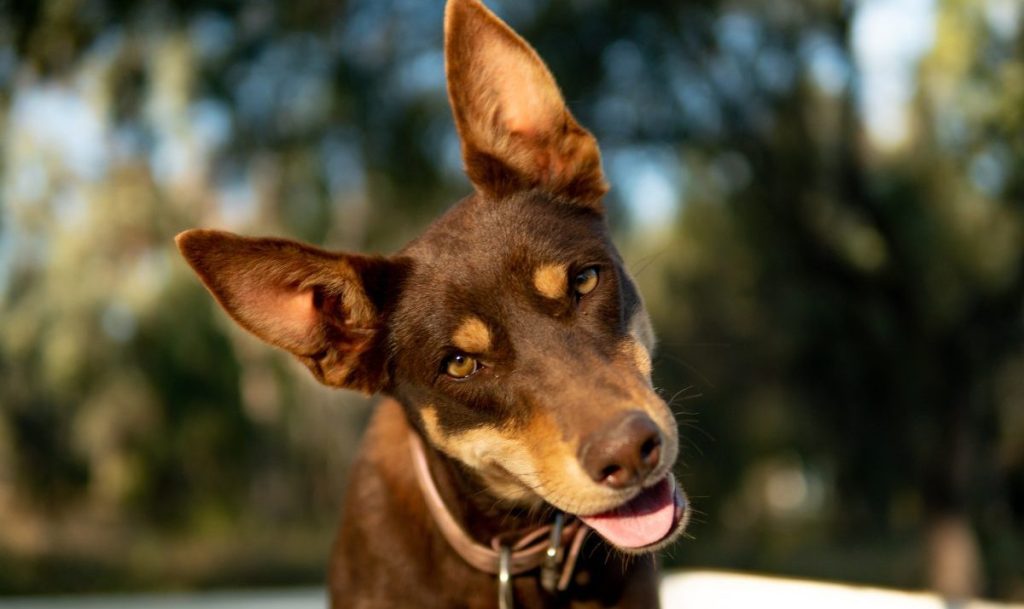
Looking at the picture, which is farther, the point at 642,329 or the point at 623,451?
the point at 642,329

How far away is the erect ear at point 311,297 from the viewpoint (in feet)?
10.2

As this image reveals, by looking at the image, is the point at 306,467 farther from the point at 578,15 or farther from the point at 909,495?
the point at 909,495

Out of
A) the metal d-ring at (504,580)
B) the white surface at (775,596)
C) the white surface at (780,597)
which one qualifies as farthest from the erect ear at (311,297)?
the white surface at (780,597)

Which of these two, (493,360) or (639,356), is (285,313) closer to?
(493,360)

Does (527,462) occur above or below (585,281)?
below

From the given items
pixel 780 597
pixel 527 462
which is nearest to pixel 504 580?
pixel 527 462

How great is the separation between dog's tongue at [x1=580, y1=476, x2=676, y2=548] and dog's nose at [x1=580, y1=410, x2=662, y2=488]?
159 mm

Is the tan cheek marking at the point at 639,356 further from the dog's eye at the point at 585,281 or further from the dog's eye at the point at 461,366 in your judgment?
the dog's eye at the point at 461,366

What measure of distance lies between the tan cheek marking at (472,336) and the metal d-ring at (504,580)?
632mm

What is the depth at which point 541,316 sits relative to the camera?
10.2ft

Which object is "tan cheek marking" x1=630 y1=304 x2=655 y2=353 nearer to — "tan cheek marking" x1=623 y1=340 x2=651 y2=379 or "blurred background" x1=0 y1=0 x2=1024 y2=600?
"tan cheek marking" x1=623 y1=340 x2=651 y2=379

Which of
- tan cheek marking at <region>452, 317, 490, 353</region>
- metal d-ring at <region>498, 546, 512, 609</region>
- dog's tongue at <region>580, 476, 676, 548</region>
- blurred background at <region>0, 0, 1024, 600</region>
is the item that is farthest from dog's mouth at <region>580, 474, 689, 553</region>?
blurred background at <region>0, 0, 1024, 600</region>

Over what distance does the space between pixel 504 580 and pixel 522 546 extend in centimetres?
13

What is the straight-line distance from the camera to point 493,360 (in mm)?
3096
